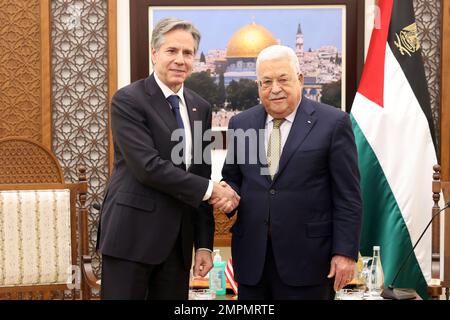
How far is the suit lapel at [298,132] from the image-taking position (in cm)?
235

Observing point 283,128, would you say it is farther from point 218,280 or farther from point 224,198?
point 218,280

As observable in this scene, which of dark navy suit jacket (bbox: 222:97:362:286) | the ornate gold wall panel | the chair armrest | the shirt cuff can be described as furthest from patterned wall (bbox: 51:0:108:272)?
dark navy suit jacket (bbox: 222:97:362:286)

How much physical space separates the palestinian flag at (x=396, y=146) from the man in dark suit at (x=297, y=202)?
174 centimetres

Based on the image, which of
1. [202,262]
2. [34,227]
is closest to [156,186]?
[202,262]

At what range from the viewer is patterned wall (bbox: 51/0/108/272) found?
4598 millimetres

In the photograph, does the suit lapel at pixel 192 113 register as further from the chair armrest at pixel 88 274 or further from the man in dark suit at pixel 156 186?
the chair armrest at pixel 88 274

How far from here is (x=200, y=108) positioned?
2592 mm

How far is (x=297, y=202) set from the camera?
2.33 metres

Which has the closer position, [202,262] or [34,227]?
[202,262]

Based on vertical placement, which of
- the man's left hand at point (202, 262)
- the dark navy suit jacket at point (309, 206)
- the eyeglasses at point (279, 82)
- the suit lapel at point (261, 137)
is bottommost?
the man's left hand at point (202, 262)

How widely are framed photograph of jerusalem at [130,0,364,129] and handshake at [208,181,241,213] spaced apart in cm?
230

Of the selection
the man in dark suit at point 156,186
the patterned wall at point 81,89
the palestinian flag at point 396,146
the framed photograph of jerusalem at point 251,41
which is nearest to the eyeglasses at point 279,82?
the man in dark suit at point 156,186

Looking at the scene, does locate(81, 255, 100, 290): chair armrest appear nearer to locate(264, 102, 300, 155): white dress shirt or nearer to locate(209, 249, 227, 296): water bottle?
locate(209, 249, 227, 296): water bottle

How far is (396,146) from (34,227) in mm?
2348
